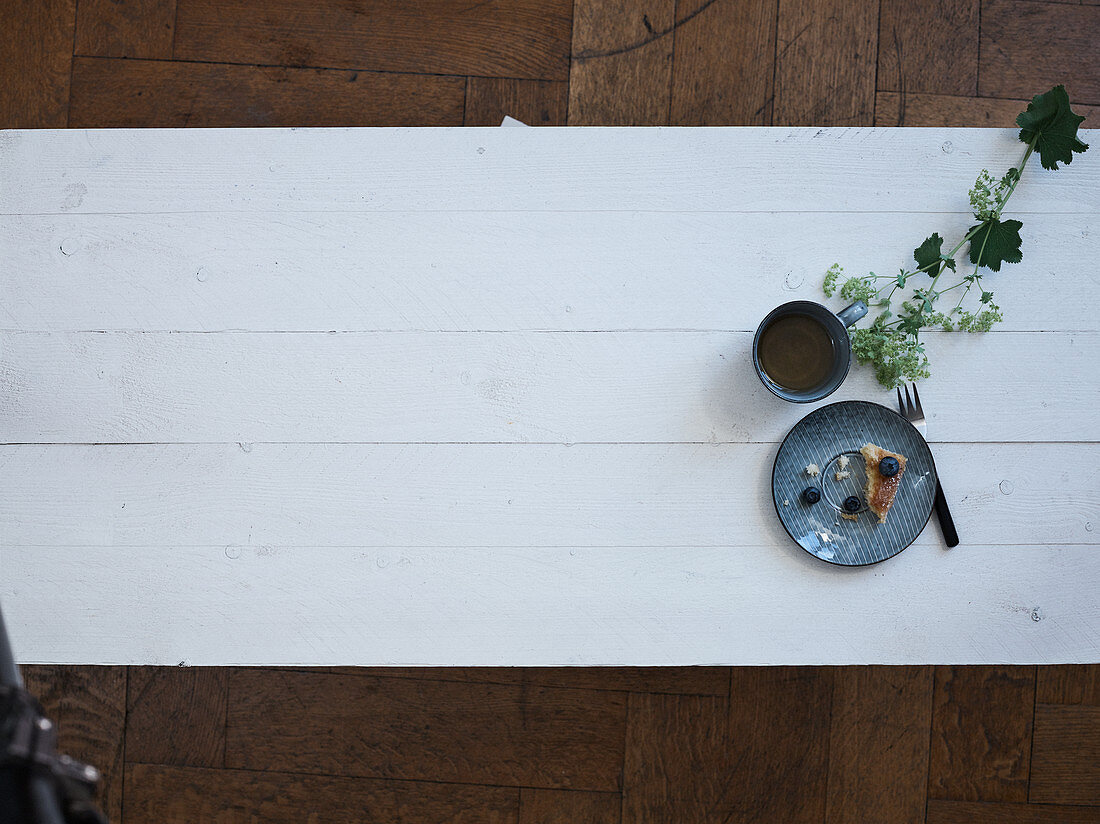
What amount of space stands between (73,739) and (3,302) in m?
0.71

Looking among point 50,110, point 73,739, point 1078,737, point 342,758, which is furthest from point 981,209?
point 73,739

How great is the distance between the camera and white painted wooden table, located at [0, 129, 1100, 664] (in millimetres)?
914

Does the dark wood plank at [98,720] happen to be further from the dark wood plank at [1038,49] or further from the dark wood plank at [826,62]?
the dark wood plank at [1038,49]

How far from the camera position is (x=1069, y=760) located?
1241 mm

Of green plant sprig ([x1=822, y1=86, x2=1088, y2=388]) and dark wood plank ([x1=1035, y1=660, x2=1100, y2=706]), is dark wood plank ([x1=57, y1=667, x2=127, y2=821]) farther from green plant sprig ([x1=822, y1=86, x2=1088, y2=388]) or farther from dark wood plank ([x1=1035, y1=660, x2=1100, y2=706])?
dark wood plank ([x1=1035, y1=660, x2=1100, y2=706])

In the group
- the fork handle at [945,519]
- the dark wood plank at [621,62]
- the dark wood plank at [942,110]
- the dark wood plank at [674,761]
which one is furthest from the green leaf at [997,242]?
the dark wood plank at [674,761]

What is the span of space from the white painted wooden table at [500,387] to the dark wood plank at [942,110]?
30 cm

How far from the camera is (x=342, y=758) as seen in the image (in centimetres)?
124

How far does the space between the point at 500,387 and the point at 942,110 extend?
828 millimetres

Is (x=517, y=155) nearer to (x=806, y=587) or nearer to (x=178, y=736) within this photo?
(x=806, y=587)

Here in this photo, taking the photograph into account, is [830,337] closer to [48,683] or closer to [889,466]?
[889,466]

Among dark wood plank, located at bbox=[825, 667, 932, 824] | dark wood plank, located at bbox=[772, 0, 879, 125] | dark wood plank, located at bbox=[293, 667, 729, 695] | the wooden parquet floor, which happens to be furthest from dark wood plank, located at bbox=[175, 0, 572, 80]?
dark wood plank, located at bbox=[825, 667, 932, 824]

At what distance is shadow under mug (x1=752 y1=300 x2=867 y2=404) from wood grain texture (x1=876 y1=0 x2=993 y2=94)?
1.69ft

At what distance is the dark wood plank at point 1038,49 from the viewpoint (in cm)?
118
